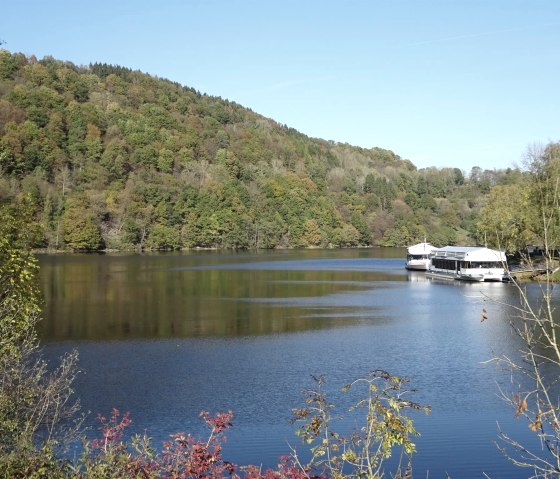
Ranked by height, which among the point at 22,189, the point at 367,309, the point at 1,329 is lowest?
the point at 367,309

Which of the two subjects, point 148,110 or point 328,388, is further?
point 148,110

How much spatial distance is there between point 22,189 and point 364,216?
81.4 meters

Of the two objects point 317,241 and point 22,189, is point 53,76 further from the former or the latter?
point 317,241

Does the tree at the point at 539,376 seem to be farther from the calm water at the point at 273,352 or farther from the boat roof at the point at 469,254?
the boat roof at the point at 469,254

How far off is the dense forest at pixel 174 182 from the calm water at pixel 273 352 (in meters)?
66.1

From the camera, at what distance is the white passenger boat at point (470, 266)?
63.4m

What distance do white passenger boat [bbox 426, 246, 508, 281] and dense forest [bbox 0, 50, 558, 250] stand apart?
43.2 meters

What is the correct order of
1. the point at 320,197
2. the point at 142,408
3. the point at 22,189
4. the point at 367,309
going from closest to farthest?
the point at 142,408 → the point at 367,309 → the point at 22,189 → the point at 320,197

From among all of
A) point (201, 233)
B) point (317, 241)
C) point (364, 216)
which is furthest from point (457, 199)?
point (201, 233)

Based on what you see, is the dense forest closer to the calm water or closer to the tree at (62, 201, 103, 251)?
the tree at (62, 201, 103, 251)

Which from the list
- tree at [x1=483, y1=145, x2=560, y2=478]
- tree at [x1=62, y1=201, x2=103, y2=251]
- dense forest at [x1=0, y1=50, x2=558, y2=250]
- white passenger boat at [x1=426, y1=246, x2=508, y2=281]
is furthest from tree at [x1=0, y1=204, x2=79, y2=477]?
tree at [x1=62, y1=201, x2=103, y2=251]

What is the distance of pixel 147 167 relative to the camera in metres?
152

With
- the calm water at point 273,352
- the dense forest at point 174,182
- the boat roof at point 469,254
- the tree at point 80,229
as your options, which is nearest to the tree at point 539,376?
the calm water at point 273,352

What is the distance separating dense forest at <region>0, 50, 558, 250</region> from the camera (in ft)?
418
